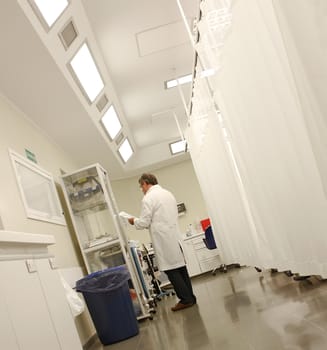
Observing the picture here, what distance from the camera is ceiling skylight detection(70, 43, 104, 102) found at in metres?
4.48

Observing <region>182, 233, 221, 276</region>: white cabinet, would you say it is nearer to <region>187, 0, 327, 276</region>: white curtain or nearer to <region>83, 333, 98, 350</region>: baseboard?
<region>83, 333, 98, 350</region>: baseboard

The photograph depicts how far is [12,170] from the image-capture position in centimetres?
Answer: 379

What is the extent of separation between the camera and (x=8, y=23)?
3.18m

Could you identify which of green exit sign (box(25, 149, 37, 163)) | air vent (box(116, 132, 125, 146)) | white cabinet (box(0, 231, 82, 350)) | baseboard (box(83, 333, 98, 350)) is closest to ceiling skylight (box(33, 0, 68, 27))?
green exit sign (box(25, 149, 37, 163))

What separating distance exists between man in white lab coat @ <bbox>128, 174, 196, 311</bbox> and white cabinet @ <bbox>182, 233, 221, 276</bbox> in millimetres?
3871

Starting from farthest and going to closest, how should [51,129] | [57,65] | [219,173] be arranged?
[51,129] → [219,173] → [57,65]

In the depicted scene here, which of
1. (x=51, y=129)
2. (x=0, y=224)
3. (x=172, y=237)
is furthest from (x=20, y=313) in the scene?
(x=51, y=129)

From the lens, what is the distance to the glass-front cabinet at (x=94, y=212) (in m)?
5.41

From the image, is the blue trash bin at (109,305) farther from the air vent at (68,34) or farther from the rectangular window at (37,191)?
the air vent at (68,34)

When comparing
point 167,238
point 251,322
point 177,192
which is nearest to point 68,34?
point 167,238

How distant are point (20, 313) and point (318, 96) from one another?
4.18 feet

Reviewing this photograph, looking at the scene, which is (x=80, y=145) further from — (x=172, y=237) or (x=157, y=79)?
(x=172, y=237)

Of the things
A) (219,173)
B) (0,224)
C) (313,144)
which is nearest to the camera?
(313,144)

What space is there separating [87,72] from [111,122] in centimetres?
181
